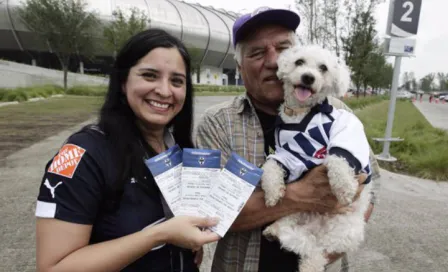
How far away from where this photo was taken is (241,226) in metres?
1.74

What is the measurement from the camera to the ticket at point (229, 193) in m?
1.40

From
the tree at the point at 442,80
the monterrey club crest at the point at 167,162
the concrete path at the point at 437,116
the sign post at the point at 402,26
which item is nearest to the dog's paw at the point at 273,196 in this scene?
the monterrey club crest at the point at 167,162

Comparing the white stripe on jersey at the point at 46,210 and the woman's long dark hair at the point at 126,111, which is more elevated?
the woman's long dark hair at the point at 126,111

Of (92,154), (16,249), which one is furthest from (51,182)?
(16,249)

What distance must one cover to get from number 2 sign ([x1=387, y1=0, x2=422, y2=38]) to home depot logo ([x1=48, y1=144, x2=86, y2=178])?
7.22 metres

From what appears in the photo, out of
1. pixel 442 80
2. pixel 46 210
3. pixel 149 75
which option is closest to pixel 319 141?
pixel 149 75

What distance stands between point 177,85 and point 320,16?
17.3m

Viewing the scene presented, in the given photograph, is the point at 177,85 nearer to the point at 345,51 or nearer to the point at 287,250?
the point at 287,250

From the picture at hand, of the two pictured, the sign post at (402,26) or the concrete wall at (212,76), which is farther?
the concrete wall at (212,76)

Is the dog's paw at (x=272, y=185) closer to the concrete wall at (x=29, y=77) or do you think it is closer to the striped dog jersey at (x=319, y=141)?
the striped dog jersey at (x=319, y=141)

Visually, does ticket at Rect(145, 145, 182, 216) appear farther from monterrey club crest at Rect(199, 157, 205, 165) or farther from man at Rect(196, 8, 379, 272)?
man at Rect(196, 8, 379, 272)

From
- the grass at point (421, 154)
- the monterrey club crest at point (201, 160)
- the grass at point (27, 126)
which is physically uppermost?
the monterrey club crest at point (201, 160)

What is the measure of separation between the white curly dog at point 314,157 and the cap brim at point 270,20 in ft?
0.60

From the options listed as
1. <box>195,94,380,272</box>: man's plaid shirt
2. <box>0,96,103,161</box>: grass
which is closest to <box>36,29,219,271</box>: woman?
<box>195,94,380,272</box>: man's plaid shirt
